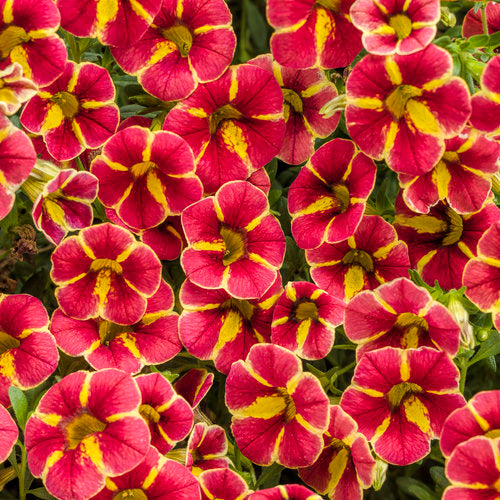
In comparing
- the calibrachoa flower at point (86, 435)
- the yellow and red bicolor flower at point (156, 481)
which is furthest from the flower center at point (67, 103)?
the yellow and red bicolor flower at point (156, 481)

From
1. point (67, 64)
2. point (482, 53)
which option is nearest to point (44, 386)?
point (67, 64)

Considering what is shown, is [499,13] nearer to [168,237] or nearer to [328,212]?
[328,212]

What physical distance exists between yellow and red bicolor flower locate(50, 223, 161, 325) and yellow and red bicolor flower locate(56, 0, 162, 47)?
26 centimetres

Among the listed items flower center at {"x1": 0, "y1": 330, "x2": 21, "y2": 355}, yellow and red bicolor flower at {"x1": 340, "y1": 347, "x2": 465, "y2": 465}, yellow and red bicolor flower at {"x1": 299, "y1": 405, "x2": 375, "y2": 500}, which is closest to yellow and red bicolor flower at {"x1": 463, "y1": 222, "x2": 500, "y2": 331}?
yellow and red bicolor flower at {"x1": 340, "y1": 347, "x2": 465, "y2": 465}

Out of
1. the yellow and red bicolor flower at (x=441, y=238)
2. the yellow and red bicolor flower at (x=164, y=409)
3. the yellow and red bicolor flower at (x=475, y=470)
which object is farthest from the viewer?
the yellow and red bicolor flower at (x=441, y=238)

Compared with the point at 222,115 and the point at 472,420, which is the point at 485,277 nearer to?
the point at 472,420

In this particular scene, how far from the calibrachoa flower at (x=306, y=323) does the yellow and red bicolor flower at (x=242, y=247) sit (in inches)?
1.4

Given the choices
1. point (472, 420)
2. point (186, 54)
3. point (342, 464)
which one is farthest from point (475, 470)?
point (186, 54)

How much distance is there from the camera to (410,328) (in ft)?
3.54

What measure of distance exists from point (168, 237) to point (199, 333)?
15cm

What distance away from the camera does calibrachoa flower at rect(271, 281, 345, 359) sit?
1091mm

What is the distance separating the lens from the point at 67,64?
1.14m

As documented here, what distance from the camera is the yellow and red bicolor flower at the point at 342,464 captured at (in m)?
1.02

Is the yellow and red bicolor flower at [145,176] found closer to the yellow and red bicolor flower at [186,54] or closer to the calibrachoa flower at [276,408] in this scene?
the yellow and red bicolor flower at [186,54]
